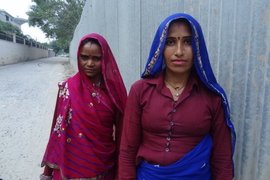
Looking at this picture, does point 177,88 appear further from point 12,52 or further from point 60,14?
point 60,14

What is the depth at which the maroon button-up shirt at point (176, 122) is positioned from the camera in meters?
1.44

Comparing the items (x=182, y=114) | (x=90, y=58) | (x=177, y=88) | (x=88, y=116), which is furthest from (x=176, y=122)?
(x=90, y=58)

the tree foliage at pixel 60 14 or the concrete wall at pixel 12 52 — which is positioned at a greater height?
the tree foliage at pixel 60 14

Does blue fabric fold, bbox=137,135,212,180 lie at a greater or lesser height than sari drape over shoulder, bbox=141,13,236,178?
lesser

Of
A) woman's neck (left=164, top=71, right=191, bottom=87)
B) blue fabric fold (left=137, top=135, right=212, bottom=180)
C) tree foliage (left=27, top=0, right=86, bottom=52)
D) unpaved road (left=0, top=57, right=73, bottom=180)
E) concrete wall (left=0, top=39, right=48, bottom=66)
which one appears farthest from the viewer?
tree foliage (left=27, top=0, right=86, bottom=52)

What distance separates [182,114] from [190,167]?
0.83ft

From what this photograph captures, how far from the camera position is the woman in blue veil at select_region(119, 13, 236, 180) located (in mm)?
1438

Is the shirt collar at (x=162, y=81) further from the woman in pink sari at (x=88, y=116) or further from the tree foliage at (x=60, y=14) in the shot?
the tree foliage at (x=60, y=14)

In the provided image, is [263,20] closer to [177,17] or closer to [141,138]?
[177,17]

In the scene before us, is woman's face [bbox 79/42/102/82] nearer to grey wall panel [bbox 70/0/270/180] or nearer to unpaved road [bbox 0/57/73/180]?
grey wall panel [bbox 70/0/270/180]


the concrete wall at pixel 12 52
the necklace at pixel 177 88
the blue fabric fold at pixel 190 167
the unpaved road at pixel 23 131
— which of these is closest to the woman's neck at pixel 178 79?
the necklace at pixel 177 88

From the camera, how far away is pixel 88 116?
6.35ft

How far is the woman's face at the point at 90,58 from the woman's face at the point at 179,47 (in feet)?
2.11

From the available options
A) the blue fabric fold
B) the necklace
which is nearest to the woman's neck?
the necklace
